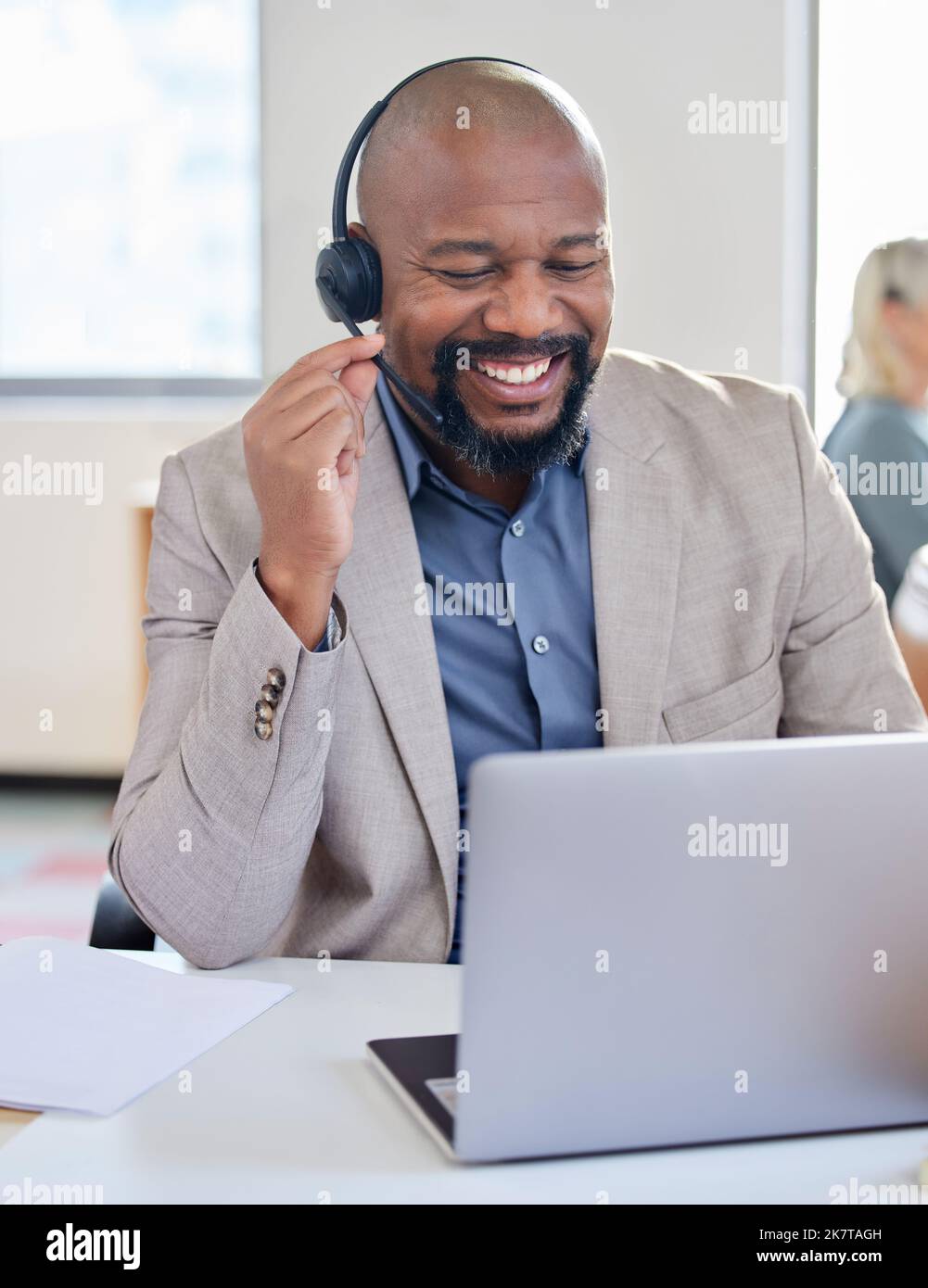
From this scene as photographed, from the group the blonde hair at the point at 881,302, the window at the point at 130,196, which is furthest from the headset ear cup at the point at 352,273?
the window at the point at 130,196

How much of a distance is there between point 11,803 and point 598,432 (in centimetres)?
278

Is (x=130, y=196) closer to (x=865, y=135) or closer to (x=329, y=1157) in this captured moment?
(x=865, y=135)

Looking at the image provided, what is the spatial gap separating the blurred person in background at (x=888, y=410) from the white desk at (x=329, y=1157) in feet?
7.26

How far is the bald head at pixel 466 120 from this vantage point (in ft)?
4.48

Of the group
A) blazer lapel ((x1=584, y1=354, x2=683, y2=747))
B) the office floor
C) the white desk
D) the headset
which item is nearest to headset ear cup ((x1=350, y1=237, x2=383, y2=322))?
the headset

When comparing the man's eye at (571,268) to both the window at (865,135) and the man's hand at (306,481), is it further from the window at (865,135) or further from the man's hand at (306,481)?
the window at (865,135)

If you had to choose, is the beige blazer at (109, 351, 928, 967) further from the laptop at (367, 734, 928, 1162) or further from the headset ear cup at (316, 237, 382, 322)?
the laptop at (367, 734, 928, 1162)

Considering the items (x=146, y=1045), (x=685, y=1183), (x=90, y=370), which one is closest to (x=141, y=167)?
(x=90, y=370)

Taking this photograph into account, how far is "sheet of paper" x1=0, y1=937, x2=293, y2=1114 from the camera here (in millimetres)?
898

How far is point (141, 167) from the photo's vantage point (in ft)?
12.8

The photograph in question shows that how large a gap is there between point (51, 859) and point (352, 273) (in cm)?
228

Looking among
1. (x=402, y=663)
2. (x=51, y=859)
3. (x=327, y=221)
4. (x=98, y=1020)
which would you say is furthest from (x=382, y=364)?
(x=327, y=221)
